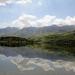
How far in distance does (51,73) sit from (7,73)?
4676 mm

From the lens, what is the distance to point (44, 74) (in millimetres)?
26375

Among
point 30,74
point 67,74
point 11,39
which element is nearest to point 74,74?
point 67,74

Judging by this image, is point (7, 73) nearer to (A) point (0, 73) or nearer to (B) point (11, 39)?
(A) point (0, 73)

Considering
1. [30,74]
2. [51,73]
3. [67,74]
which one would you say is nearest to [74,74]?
[67,74]

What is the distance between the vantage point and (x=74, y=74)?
26516mm

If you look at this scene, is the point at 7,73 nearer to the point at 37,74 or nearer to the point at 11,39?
the point at 37,74

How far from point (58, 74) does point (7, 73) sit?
535 centimetres

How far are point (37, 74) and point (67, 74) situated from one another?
3.17 metres

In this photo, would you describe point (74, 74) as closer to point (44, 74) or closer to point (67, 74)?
point (67, 74)

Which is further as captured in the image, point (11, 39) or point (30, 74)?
point (11, 39)

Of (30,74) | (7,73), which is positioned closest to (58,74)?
(30,74)

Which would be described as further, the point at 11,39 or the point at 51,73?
the point at 11,39

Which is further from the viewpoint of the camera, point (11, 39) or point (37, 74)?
point (11, 39)

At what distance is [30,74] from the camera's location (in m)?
26.1
